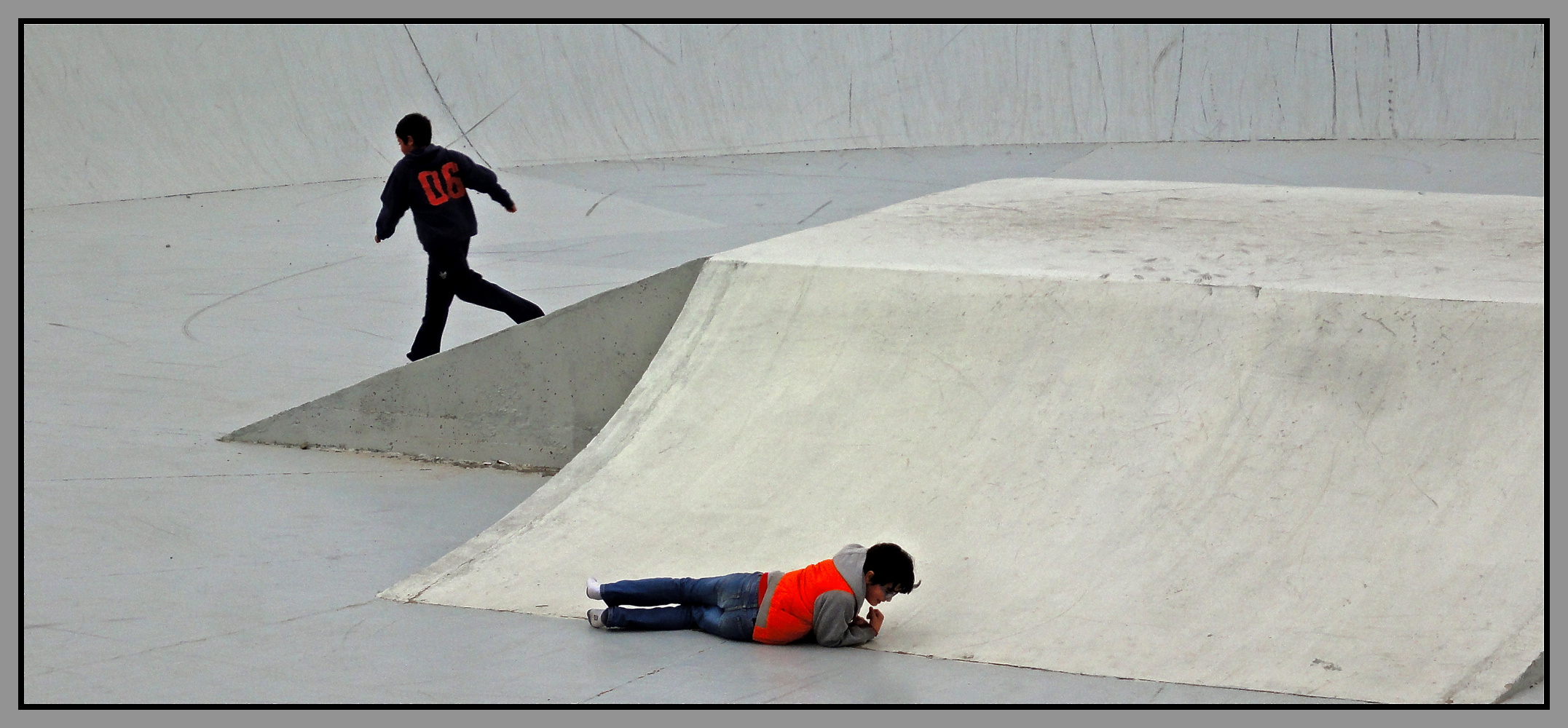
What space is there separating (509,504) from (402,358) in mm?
2365

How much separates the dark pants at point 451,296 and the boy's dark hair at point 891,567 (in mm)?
3328

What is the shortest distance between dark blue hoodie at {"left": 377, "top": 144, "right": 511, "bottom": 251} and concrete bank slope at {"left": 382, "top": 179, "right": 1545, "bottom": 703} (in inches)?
60.5

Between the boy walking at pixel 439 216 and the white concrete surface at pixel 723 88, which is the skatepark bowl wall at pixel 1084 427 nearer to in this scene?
the boy walking at pixel 439 216

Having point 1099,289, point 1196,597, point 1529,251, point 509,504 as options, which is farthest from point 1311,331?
point 509,504

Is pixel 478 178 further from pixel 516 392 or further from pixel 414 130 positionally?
pixel 516 392

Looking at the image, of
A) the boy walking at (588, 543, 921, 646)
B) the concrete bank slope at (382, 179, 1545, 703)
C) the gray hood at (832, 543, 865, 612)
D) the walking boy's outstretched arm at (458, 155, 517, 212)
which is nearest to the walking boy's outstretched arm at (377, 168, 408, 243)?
the walking boy's outstretched arm at (458, 155, 517, 212)

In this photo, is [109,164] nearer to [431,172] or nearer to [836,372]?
[431,172]

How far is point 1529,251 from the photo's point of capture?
227 inches

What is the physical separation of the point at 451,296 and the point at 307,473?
1.35m

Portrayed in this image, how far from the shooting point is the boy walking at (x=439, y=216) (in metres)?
6.86

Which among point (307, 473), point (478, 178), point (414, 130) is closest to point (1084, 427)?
point (307, 473)

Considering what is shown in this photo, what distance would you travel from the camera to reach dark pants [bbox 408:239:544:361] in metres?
6.98

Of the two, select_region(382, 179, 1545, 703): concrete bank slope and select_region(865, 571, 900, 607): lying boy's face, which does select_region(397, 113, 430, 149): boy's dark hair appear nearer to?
select_region(382, 179, 1545, 703): concrete bank slope

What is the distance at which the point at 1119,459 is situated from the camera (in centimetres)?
469
